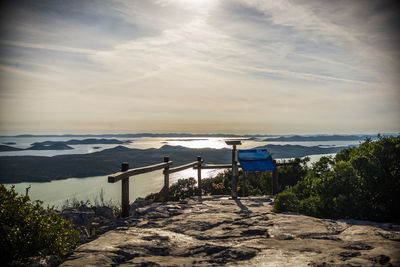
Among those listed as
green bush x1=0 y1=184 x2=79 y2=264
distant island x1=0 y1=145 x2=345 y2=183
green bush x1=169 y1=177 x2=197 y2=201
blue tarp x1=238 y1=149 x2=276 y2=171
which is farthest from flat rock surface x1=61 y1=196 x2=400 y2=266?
distant island x1=0 y1=145 x2=345 y2=183

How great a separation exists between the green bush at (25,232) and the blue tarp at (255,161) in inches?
236

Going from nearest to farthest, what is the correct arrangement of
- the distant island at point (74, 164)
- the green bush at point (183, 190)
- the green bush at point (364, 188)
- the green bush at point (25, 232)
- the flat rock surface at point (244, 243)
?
the flat rock surface at point (244, 243) → the green bush at point (25, 232) → the green bush at point (364, 188) → the green bush at point (183, 190) → the distant island at point (74, 164)

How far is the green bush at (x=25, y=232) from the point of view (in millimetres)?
3684

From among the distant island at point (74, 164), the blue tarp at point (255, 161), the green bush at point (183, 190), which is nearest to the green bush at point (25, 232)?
the blue tarp at point (255, 161)

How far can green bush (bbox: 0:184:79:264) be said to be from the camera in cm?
368

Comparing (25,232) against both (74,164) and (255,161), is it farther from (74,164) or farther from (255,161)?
(74,164)

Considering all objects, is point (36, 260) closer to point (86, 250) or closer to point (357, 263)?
point (86, 250)

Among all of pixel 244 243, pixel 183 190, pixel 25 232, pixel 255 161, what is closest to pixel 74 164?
pixel 183 190

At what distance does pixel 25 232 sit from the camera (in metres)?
3.96

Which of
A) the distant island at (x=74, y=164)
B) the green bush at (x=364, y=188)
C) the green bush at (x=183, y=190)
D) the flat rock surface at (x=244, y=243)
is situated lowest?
the distant island at (x=74, y=164)

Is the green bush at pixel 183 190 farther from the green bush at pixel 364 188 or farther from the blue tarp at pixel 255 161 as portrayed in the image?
the green bush at pixel 364 188

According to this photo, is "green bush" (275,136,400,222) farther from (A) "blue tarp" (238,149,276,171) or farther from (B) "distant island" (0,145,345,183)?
(B) "distant island" (0,145,345,183)

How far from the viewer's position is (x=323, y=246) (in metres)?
3.64

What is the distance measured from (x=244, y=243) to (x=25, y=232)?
316 cm
